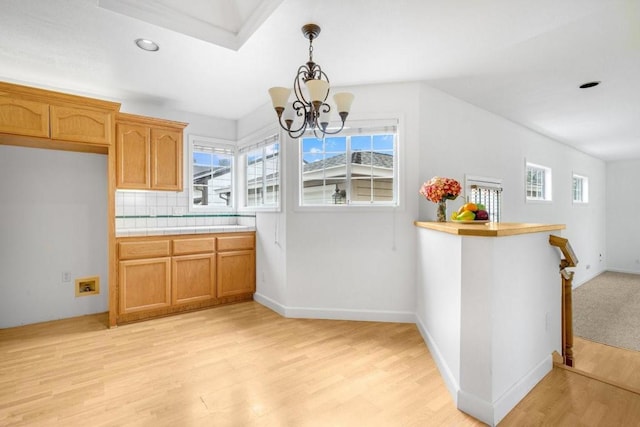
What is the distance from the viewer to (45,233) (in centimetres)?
325

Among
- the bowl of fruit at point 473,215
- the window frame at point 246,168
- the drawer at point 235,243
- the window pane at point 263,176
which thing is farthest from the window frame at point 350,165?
A: the drawer at point 235,243

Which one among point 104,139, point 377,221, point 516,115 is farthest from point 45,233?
point 516,115

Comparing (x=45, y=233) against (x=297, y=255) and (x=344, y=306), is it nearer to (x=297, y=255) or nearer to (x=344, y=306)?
(x=297, y=255)

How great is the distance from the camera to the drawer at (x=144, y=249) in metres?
3.16

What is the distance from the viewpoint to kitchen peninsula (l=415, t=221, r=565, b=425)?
1.72 m

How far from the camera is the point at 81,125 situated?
115 inches

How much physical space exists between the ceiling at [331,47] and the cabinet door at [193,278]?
194 centimetres

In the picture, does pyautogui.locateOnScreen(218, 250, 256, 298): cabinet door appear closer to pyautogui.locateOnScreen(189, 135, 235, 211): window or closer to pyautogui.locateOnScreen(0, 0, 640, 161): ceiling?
pyautogui.locateOnScreen(189, 135, 235, 211): window

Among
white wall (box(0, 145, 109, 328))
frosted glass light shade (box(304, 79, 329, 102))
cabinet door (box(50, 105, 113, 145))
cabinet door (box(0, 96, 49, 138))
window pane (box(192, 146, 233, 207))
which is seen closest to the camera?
frosted glass light shade (box(304, 79, 329, 102))

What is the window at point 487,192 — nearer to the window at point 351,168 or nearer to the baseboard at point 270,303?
the window at point 351,168

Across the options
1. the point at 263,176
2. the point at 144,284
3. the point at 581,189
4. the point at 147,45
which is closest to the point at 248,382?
the point at 144,284

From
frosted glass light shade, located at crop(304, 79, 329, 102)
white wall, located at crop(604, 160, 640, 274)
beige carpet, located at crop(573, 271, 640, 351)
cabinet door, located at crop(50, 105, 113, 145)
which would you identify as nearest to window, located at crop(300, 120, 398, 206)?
frosted glass light shade, located at crop(304, 79, 329, 102)

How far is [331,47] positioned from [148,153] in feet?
8.10

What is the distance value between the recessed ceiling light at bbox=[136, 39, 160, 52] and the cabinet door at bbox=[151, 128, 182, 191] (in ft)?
4.18
